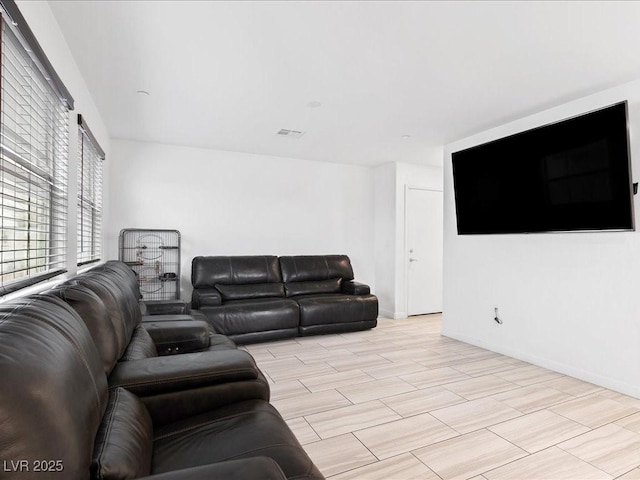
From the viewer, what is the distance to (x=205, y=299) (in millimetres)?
4145

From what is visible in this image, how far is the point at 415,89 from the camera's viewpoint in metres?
2.94

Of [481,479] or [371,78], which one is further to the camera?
[371,78]

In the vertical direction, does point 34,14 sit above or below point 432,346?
above

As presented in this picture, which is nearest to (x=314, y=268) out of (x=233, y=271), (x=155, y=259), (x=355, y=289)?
(x=355, y=289)

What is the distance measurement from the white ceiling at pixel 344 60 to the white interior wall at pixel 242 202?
90 centimetres

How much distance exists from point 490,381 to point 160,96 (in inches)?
147

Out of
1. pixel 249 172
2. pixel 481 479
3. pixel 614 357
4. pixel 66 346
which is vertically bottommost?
pixel 481 479

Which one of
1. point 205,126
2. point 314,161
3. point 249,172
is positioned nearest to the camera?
point 205,126

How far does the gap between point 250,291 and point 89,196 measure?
2080 millimetres

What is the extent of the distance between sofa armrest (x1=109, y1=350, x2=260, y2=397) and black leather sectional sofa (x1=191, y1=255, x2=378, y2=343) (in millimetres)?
2449

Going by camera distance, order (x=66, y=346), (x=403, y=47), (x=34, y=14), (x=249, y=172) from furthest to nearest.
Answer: (x=249, y=172)
(x=403, y=47)
(x=34, y=14)
(x=66, y=346)

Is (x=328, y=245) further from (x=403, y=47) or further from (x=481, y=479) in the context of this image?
(x=481, y=479)

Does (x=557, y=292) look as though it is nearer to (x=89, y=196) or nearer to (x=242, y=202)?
(x=242, y=202)

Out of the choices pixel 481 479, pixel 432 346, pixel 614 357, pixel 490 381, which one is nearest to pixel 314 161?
pixel 432 346
